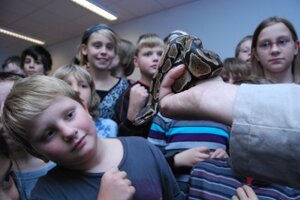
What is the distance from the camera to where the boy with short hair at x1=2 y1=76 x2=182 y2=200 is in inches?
37.2

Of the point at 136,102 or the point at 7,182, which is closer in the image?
the point at 7,182

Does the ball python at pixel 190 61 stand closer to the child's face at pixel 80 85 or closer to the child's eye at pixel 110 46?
the child's face at pixel 80 85

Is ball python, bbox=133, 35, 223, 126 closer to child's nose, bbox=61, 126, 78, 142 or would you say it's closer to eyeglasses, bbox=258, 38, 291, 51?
child's nose, bbox=61, 126, 78, 142

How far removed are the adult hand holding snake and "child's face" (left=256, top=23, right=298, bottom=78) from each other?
106cm

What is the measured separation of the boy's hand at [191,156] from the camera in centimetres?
122

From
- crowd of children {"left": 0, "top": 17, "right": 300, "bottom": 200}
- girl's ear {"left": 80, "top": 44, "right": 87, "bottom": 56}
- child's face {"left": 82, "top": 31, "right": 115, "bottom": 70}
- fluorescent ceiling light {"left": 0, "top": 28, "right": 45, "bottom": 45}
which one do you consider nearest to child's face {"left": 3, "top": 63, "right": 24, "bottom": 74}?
girl's ear {"left": 80, "top": 44, "right": 87, "bottom": 56}

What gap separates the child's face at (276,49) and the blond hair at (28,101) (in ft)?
4.15

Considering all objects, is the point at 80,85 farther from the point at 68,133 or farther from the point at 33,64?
the point at 33,64

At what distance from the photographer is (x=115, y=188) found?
34.5 inches

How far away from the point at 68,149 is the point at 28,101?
0.69ft

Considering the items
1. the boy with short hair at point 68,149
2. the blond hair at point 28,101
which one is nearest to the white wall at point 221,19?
the boy with short hair at point 68,149

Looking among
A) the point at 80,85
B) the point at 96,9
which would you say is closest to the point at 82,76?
the point at 80,85

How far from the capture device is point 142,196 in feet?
3.21

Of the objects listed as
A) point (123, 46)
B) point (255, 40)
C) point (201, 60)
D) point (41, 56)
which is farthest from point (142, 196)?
point (41, 56)
